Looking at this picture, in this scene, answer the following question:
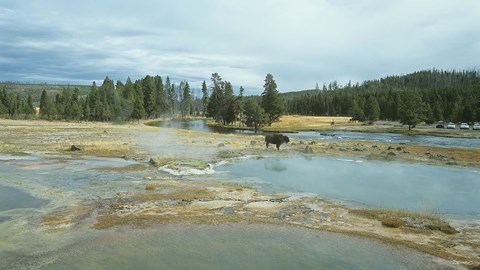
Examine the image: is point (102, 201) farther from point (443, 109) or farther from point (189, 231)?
point (443, 109)

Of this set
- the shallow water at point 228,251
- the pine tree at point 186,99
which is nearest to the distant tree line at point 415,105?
the pine tree at point 186,99

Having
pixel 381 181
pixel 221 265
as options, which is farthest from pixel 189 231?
pixel 381 181

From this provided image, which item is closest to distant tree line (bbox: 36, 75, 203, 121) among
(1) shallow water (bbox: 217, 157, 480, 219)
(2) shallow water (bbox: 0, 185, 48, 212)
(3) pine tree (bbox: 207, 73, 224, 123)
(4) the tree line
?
(4) the tree line

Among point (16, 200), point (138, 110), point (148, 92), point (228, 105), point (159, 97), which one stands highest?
point (148, 92)

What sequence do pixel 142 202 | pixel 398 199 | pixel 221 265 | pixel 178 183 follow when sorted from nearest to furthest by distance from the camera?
1. pixel 221 265
2. pixel 142 202
3. pixel 398 199
4. pixel 178 183

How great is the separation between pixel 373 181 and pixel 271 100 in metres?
77.6

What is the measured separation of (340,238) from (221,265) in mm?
4598

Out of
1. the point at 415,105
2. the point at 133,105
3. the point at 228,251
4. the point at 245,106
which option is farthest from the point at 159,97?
the point at 228,251

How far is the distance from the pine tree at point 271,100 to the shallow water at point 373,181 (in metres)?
66.2

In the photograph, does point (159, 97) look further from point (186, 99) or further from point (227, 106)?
point (227, 106)

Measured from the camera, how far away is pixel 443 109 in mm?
120312

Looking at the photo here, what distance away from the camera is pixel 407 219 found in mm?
15266

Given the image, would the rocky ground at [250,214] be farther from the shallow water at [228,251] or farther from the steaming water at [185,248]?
the shallow water at [228,251]

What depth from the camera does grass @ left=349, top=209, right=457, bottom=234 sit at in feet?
47.0
